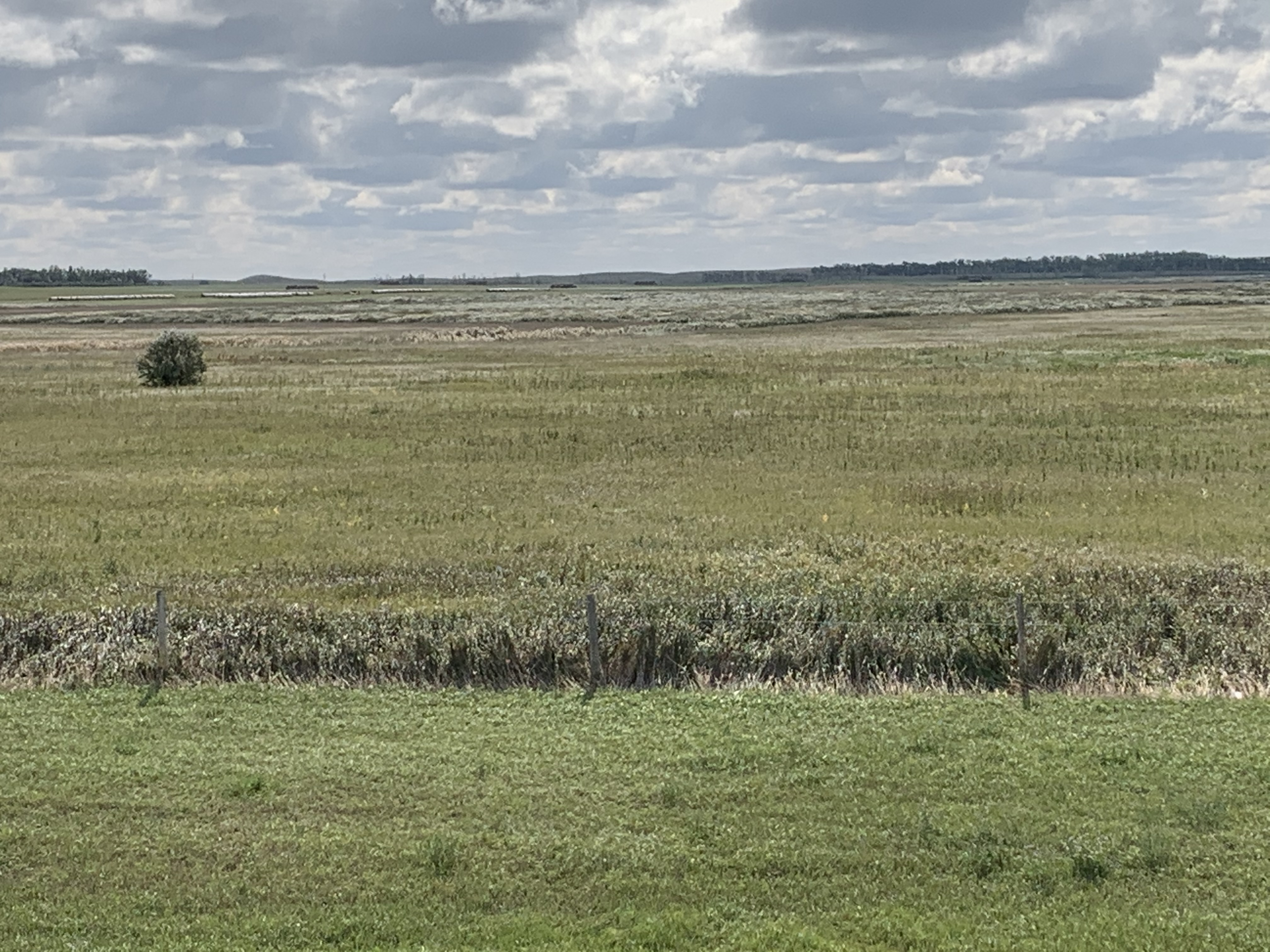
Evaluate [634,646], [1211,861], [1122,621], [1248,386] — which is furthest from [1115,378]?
[1211,861]

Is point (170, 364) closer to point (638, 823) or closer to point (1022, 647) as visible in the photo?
point (1022, 647)

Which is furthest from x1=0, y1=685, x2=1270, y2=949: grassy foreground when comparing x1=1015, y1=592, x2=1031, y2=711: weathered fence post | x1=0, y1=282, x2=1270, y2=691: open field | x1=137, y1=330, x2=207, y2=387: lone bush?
x1=137, y1=330, x2=207, y2=387: lone bush

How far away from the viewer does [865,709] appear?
15.7 meters

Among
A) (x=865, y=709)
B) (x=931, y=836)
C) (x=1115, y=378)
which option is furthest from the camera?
(x=1115, y=378)

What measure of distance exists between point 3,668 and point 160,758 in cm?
495

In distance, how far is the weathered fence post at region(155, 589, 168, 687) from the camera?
17562 millimetres

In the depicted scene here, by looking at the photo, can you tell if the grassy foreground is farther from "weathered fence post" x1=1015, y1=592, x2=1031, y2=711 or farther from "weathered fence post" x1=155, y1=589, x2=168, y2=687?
"weathered fence post" x1=155, y1=589, x2=168, y2=687

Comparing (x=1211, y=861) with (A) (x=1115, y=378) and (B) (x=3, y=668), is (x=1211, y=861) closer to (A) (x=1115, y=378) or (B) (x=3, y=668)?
(B) (x=3, y=668)

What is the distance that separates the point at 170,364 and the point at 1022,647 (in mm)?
57904

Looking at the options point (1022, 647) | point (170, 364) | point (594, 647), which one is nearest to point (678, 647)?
point (594, 647)

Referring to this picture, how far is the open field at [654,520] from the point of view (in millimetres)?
17922

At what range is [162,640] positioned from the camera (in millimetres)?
17781

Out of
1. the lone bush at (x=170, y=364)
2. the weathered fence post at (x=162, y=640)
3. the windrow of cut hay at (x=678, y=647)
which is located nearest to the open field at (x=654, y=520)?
the windrow of cut hay at (x=678, y=647)

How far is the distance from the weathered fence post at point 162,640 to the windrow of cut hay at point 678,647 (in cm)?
14
